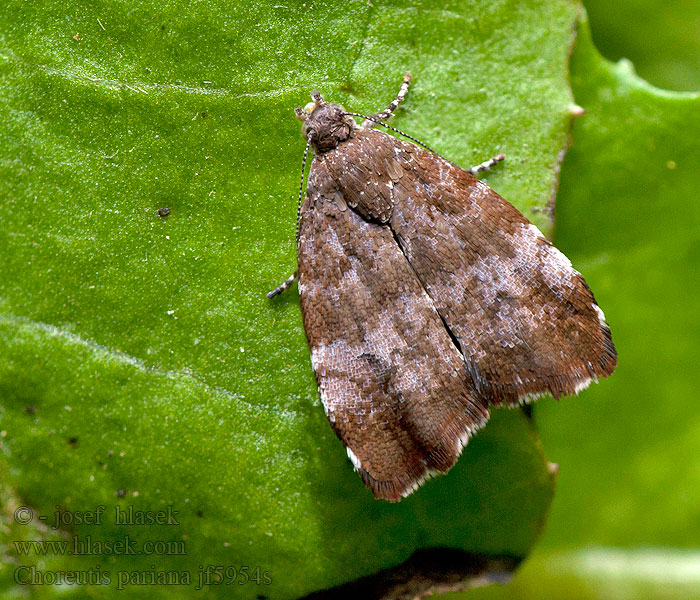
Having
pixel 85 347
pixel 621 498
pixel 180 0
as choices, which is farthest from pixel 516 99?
pixel 85 347

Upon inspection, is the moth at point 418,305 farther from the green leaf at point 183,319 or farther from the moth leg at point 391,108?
the green leaf at point 183,319

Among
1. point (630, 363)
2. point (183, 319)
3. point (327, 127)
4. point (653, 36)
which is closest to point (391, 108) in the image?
point (327, 127)

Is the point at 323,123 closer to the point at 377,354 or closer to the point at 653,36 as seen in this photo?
the point at 377,354

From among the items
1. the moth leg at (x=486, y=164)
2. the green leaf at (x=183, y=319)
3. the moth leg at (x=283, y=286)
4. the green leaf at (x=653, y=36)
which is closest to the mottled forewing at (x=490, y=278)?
the moth leg at (x=486, y=164)

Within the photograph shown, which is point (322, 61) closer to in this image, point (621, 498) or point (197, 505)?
point (197, 505)

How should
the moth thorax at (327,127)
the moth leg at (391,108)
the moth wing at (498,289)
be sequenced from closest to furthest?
the moth wing at (498,289)
the moth thorax at (327,127)
the moth leg at (391,108)

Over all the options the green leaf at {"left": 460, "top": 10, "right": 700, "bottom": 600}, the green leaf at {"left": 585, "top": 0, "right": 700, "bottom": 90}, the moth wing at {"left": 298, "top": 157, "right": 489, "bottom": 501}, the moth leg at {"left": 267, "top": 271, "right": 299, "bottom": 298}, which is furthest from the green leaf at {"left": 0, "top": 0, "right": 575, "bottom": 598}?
the green leaf at {"left": 585, "top": 0, "right": 700, "bottom": 90}
